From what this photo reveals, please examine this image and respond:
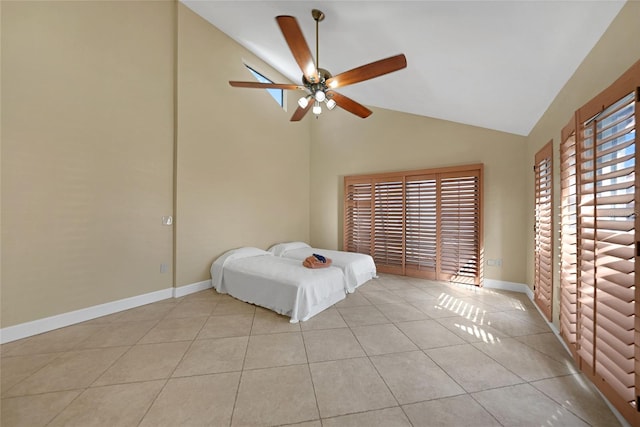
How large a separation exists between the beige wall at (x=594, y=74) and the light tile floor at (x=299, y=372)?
100 centimetres

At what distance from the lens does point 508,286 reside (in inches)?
143

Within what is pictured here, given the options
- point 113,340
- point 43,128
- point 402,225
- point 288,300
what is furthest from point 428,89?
point 113,340

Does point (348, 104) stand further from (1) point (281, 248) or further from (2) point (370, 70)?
(1) point (281, 248)

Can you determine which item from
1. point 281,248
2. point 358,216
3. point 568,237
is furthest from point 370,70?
point 281,248

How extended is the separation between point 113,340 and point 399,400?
265 cm

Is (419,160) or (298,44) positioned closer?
(298,44)

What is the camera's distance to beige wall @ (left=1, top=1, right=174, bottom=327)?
2.22 m

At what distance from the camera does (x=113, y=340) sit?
2.25 meters

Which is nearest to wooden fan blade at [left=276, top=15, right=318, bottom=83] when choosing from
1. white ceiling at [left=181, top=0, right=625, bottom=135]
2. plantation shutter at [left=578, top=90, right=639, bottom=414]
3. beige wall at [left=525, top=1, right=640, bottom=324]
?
white ceiling at [left=181, top=0, right=625, bottom=135]

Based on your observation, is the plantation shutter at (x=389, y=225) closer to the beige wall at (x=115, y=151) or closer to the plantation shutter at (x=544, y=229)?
the plantation shutter at (x=544, y=229)

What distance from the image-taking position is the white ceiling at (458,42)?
1.67 metres

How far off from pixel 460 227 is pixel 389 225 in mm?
1215

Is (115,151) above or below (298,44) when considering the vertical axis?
below

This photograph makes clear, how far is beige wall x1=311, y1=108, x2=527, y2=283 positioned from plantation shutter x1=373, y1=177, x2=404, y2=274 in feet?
1.30
